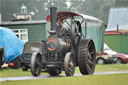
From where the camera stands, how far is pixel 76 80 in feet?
41.3

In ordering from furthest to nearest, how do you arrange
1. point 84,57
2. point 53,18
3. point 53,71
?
point 53,71 < point 53,18 < point 84,57

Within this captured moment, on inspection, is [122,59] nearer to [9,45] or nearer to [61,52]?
[9,45]

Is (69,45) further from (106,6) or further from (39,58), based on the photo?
(106,6)

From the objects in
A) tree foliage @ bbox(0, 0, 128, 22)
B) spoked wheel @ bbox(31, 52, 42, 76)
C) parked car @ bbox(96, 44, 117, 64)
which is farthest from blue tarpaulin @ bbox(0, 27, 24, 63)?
tree foliage @ bbox(0, 0, 128, 22)

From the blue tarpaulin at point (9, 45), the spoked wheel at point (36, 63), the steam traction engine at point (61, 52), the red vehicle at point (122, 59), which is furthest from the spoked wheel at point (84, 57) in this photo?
the red vehicle at point (122, 59)

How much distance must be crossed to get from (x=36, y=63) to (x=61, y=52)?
3.46ft

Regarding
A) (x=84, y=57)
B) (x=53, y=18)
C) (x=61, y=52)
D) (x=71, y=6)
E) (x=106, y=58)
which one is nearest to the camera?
(x=61, y=52)

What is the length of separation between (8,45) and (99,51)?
9277mm

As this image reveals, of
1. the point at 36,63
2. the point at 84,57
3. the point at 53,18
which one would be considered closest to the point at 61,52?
the point at 84,57

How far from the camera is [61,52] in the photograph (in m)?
16.5

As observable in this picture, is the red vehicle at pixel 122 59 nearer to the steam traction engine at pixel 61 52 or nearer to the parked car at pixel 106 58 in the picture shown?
the parked car at pixel 106 58

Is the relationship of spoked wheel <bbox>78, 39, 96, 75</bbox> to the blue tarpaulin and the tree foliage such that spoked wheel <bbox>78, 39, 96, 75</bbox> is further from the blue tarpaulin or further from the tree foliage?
the tree foliage

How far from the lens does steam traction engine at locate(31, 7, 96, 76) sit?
16.4 meters

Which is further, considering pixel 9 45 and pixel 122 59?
pixel 122 59
